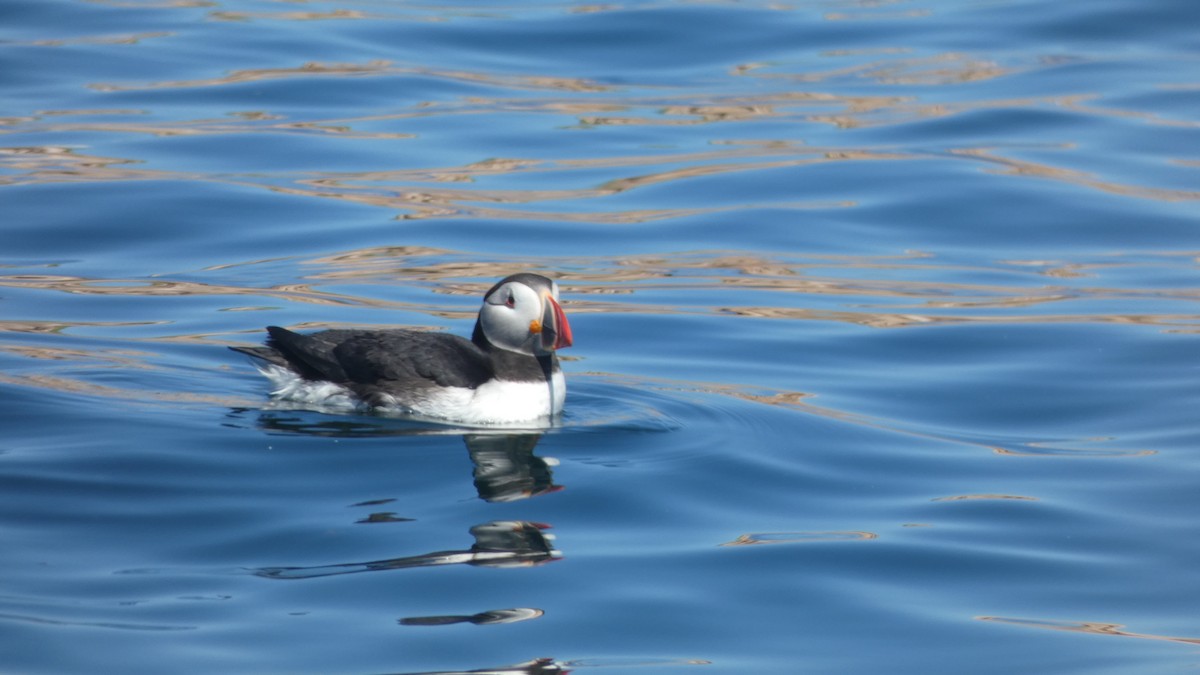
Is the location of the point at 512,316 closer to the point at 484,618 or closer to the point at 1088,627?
the point at 484,618

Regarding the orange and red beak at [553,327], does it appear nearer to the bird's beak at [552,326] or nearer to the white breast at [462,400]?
the bird's beak at [552,326]

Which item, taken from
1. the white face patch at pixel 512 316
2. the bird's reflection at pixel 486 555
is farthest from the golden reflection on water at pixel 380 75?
the bird's reflection at pixel 486 555

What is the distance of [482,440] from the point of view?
8.66 meters

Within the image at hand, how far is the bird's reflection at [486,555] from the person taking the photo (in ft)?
21.3

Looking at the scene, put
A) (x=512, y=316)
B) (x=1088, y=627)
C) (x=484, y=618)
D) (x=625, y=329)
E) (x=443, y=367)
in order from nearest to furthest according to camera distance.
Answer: (x=484, y=618)
(x=1088, y=627)
(x=443, y=367)
(x=512, y=316)
(x=625, y=329)

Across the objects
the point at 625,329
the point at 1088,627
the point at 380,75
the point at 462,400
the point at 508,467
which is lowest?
the point at 1088,627

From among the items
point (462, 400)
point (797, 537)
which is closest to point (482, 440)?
point (462, 400)

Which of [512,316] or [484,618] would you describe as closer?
[484,618]

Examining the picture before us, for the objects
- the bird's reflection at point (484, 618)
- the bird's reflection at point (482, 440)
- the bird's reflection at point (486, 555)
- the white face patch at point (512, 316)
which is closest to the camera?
the bird's reflection at point (484, 618)

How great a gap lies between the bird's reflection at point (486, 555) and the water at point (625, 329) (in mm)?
20

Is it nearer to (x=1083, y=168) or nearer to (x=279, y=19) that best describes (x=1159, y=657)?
(x=1083, y=168)

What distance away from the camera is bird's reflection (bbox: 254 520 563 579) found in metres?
6.50

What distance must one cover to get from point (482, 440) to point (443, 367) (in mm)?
438

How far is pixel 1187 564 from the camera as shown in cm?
711
